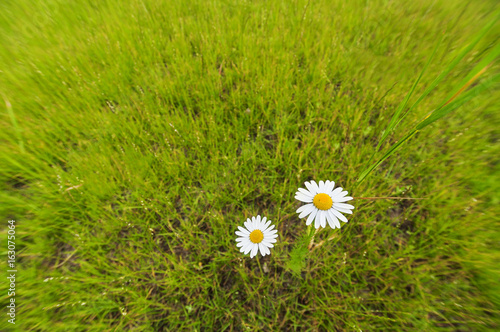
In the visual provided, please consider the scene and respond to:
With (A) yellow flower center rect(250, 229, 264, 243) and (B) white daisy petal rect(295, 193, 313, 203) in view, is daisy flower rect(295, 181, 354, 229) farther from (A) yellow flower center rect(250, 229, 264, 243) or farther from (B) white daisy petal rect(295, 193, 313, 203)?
(A) yellow flower center rect(250, 229, 264, 243)

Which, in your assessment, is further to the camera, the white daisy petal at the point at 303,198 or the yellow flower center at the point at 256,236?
the yellow flower center at the point at 256,236

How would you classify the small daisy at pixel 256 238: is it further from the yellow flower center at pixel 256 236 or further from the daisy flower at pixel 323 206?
the daisy flower at pixel 323 206

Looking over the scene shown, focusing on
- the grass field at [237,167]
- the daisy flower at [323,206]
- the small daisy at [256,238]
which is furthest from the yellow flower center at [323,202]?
the grass field at [237,167]

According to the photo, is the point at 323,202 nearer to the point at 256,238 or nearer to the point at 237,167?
the point at 256,238

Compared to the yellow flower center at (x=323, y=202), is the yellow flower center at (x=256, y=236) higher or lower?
lower

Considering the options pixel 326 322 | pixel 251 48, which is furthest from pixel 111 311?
pixel 251 48

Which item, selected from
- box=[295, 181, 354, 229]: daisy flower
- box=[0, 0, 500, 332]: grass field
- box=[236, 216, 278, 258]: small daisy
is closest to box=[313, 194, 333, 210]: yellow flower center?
box=[295, 181, 354, 229]: daisy flower
